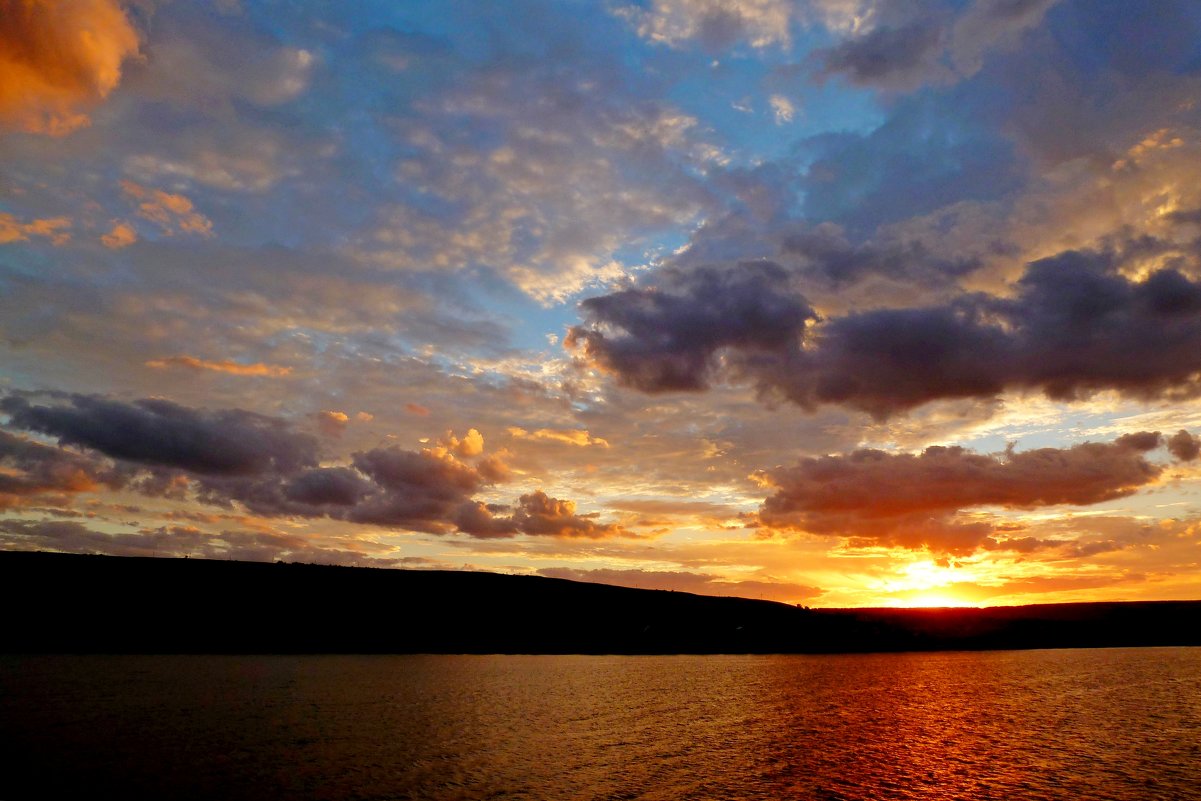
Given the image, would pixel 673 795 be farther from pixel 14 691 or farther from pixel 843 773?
pixel 14 691

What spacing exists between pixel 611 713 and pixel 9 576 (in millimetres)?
170126

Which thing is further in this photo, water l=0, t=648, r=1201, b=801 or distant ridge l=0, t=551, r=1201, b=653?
distant ridge l=0, t=551, r=1201, b=653

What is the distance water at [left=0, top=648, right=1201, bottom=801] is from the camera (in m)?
35.0

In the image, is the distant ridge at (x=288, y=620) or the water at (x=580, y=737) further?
the distant ridge at (x=288, y=620)

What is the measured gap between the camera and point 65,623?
14875 cm

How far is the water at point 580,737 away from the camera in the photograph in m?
35.0

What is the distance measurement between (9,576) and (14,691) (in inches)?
5091

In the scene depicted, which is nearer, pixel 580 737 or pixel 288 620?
pixel 580 737

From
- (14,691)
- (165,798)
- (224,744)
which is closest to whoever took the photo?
(165,798)

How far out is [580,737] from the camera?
159ft

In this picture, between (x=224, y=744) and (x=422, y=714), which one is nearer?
(x=224, y=744)

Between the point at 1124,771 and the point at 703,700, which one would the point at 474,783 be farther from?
the point at 703,700

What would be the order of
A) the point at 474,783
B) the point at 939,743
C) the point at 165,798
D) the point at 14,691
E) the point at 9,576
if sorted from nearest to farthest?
the point at 165,798, the point at 474,783, the point at 939,743, the point at 14,691, the point at 9,576

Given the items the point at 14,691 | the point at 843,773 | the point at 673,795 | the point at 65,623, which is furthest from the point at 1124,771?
the point at 65,623
